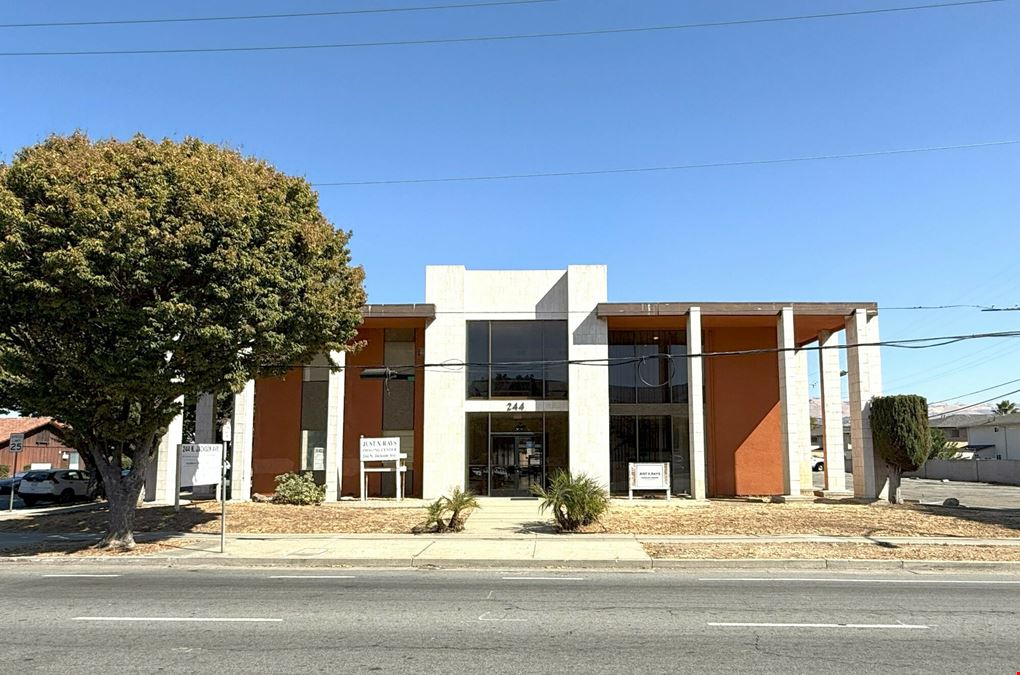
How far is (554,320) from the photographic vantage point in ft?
85.1

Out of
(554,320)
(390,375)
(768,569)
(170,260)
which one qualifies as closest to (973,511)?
(768,569)

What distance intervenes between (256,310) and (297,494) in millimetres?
10554

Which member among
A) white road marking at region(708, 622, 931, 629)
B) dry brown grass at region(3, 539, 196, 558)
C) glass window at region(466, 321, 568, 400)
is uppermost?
glass window at region(466, 321, 568, 400)

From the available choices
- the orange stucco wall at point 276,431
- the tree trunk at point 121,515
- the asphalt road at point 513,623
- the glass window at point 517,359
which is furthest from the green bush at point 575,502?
the orange stucco wall at point 276,431

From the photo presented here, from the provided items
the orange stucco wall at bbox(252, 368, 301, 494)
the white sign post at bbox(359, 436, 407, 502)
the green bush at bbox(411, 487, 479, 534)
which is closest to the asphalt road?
the green bush at bbox(411, 487, 479, 534)

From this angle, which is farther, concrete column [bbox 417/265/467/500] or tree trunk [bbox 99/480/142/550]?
concrete column [bbox 417/265/467/500]

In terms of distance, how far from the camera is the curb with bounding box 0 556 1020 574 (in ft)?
43.3

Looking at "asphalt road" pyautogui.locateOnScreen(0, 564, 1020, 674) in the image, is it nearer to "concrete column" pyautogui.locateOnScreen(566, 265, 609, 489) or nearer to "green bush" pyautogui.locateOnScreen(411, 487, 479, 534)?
"green bush" pyautogui.locateOnScreen(411, 487, 479, 534)

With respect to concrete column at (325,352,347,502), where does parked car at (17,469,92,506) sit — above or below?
below

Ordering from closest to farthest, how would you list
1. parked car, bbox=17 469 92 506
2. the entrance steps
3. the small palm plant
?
1. the small palm plant
2. the entrance steps
3. parked car, bbox=17 469 92 506

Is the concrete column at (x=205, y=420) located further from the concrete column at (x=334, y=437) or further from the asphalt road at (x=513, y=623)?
the asphalt road at (x=513, y=623)

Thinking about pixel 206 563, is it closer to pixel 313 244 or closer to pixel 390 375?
pixel 313 244

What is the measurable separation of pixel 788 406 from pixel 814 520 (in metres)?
5.90

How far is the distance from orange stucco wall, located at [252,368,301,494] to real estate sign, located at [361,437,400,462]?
3970 mm
